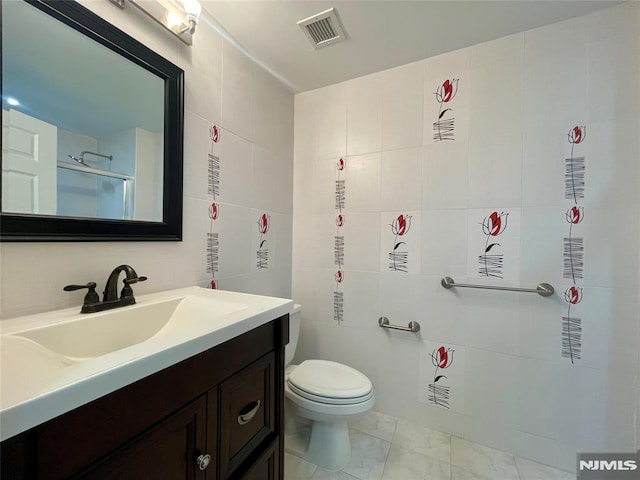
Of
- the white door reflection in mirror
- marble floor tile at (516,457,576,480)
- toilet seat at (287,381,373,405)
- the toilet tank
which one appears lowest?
marble floor tile at (516,457,576,480)

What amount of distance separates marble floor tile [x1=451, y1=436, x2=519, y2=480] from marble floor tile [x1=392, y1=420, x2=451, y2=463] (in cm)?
4

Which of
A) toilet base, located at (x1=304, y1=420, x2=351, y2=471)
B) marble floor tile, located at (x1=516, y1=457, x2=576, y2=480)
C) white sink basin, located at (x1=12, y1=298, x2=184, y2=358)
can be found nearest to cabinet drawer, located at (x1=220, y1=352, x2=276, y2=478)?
white sink basin, located at (x1=12, y1=298, x2=184, y2=358)

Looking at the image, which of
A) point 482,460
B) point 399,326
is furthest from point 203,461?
point 482,460

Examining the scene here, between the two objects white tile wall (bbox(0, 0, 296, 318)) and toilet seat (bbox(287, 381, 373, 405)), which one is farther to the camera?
toilet seat (bbox(287, 381, 373, 405))

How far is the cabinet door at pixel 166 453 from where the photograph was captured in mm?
479

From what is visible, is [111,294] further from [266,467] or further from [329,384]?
[329,384]

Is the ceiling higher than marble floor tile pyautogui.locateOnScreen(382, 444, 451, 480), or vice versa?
the ceiling

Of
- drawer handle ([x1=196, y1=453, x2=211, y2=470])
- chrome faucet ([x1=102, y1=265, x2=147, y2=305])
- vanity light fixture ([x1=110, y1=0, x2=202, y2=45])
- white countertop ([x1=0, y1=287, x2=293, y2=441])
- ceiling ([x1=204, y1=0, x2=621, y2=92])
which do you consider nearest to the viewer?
white countertop ([x1=0, y1=287, x2=293, y2=441])

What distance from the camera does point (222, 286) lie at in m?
1.38

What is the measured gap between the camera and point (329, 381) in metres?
1.37

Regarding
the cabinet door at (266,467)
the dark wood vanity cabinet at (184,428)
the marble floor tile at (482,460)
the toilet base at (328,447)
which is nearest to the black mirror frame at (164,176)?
the dark wood vanity cabinet at (184,428)

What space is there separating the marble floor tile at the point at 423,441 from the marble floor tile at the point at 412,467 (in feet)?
0.12

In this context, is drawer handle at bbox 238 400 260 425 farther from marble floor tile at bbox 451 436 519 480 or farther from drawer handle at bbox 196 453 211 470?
marble floor tile at bbox 451 436 519 480

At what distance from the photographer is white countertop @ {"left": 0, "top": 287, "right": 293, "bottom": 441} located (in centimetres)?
38
